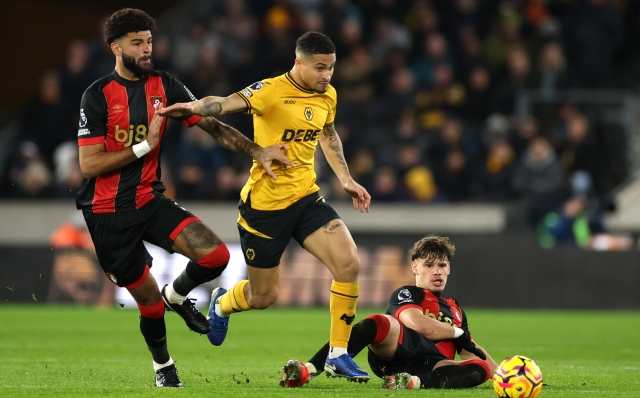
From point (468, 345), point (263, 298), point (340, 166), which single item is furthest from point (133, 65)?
point (468, 345)

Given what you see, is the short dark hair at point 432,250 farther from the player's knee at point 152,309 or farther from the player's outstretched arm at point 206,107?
the player's knee at point 152,309

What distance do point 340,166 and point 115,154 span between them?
1716mm

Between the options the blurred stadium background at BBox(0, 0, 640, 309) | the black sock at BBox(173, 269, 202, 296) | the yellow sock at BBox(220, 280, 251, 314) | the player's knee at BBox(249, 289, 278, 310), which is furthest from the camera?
the blurred stadium background at BBox(0, 0, 640, 309)

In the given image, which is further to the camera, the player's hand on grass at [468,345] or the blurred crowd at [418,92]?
the blurred crowd at [418,92]

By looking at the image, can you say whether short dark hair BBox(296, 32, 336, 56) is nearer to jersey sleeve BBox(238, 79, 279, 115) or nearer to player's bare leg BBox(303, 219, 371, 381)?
jersey sleeve BBox(238, 79, 279, 115)

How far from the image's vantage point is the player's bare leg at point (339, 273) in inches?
278

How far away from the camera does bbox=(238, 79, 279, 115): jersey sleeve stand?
7.29m

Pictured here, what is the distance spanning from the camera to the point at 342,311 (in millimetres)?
7172

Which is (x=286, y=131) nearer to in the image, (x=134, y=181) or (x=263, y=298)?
(x=134, y=181)

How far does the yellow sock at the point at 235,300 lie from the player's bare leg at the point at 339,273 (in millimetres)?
802

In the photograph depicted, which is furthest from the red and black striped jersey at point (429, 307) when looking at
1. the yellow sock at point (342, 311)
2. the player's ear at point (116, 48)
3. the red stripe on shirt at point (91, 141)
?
the player's ear at point (116, 48)

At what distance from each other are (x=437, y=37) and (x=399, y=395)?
12.9m

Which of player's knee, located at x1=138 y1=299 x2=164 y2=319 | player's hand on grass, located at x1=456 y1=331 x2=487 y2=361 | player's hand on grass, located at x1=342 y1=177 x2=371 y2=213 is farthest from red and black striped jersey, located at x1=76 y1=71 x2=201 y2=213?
player's hand on grass, located at x1=456 y1=331 x2=487 y2=361

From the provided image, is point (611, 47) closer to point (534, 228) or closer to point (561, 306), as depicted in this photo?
point (534, 228)
